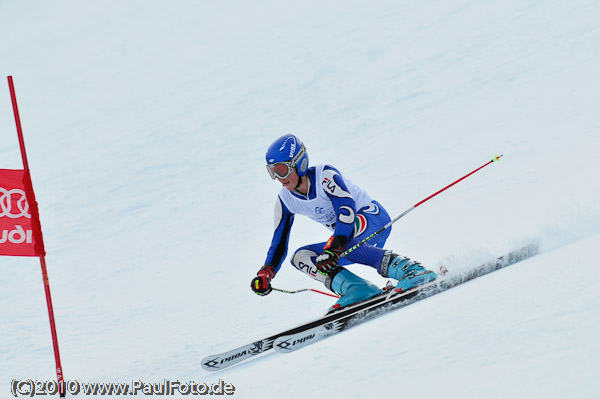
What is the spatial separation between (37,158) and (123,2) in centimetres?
1135

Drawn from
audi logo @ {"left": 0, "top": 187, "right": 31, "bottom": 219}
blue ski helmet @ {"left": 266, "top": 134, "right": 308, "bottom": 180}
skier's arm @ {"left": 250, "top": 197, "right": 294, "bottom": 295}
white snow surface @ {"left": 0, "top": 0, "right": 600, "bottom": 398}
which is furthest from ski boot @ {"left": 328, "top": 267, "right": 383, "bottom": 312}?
audi logo @ {"left": 0, "top": 187, "right": 31, "bottom": 219}

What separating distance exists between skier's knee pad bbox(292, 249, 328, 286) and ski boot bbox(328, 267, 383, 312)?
13cm

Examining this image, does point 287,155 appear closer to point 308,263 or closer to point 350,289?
point 308,263

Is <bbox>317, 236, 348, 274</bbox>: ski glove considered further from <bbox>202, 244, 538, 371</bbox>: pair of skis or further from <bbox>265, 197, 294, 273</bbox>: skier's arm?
<bbox>265, 197, 294, 273</bbox>: skier's arm

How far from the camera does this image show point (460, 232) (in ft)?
25.0

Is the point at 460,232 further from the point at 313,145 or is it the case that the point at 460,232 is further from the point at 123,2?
the point at 123,2

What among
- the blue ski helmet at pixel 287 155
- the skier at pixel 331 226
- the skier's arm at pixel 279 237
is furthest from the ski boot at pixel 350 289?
the blue ski helmet at pixel 287 155

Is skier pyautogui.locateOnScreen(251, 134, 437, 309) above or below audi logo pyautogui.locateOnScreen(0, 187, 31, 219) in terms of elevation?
below

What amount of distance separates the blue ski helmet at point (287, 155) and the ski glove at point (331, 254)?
1.76 ft

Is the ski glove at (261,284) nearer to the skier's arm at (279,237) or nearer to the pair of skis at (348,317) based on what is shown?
the skier's arm at (279,237)

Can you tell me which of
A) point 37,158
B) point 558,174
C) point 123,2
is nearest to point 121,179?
point 37,158

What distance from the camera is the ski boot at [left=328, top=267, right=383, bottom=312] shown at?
18.1 ft

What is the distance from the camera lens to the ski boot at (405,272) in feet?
17.7

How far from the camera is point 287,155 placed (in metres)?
5.37
